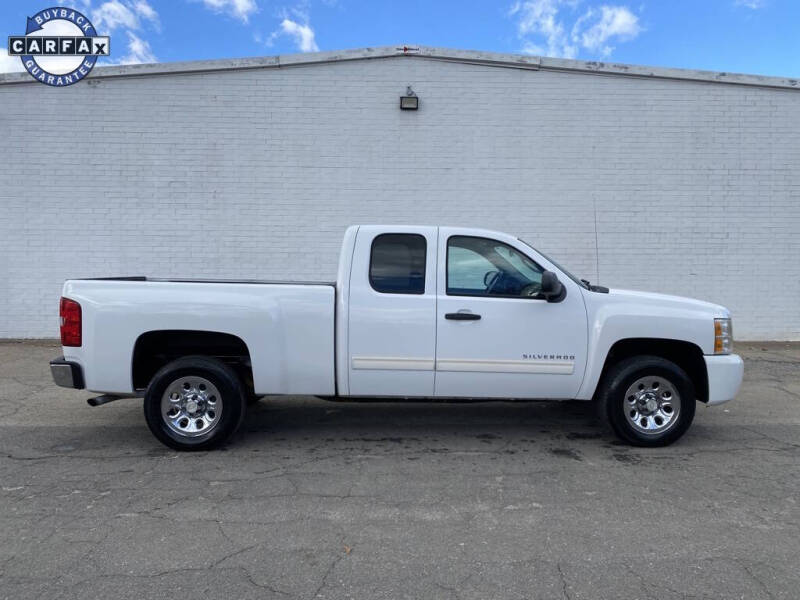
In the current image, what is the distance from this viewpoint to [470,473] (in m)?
4.63

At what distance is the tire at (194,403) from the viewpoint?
498 centimetres

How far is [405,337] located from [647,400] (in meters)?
2.23

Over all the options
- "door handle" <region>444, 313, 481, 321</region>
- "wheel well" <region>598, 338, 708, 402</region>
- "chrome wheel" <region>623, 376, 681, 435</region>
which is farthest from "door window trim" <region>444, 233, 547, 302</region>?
"chrome wheel" <region>623, 376, 681, 435</region>

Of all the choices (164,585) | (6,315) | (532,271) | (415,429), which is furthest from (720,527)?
(6,315)

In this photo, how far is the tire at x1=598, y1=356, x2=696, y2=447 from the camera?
Result: 5.11m

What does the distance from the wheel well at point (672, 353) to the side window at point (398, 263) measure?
1.84 m

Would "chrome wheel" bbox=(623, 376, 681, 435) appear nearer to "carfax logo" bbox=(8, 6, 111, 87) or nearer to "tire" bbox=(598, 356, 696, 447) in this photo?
"tire" bbox=(598, 356, 696, 447)

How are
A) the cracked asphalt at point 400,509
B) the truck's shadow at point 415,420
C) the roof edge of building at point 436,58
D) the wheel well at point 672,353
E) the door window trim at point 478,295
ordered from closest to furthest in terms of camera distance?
1. the cracked asphalt at point 400,509
2. the door window trim at point 478,295
3. the wheel well at point 672,353
4. the truck's shadow at point 415,420
5. the roof edge of building at point 436,58

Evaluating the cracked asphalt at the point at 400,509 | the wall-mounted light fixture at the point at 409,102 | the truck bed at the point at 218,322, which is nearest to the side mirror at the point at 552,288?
the cracked asphalt at the point at 400,509

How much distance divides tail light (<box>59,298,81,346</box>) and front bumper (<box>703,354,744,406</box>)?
5385 mm

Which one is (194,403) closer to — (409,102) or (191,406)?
(191,406)

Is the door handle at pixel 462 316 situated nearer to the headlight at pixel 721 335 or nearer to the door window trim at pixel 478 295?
the door window trim at pixel 478 295

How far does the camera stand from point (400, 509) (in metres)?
3.95

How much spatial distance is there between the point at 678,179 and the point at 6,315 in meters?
12.3
